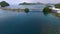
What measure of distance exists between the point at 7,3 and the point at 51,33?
20.8 metres

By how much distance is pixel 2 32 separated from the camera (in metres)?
5.67

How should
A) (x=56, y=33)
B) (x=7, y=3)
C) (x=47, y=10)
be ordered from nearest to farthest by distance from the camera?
(x=56, y=33), (x=47, y=10), (x=7, y=3)

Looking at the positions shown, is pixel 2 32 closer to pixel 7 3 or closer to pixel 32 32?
pixel 32 32

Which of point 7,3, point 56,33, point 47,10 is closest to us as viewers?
point 56,33

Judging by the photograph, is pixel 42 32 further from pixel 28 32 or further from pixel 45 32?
pixel 28 32

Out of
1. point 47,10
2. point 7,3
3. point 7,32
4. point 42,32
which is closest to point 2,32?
point 7,32

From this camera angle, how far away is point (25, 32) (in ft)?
18.4

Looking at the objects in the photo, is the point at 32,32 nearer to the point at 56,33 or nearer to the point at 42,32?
the point at 42,32

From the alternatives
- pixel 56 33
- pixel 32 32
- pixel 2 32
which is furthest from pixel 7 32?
pixel 56 33

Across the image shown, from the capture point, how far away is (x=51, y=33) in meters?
5.36

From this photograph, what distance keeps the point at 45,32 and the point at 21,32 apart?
0.94m

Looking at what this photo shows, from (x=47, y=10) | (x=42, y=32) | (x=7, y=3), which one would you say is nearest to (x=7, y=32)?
(x=42, y=32)

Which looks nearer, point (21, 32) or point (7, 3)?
point (21, 32)

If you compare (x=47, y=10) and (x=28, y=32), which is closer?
(x=28, y=32)
